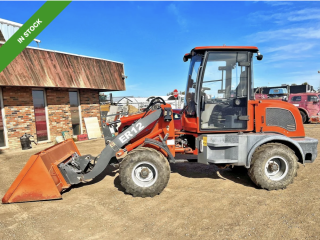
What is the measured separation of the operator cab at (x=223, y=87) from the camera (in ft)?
14.3

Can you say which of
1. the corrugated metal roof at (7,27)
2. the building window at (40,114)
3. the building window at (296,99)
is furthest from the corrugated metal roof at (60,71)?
the building window at (296,99)

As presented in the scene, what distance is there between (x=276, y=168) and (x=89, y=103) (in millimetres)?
10585

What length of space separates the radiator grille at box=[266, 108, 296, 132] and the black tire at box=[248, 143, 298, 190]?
0.51 meters

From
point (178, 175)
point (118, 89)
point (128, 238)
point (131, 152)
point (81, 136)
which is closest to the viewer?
point (128, 238)

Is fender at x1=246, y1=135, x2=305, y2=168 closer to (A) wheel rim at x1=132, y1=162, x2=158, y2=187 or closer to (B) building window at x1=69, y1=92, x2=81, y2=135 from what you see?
(A) wheel rim at x1=132, y1=162, x2=158, y2=187

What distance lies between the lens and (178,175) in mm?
5336

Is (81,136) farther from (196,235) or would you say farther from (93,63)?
(196,235)

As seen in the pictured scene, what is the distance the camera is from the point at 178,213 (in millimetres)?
3471

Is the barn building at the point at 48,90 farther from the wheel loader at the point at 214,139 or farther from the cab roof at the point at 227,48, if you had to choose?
the cab roof at the point at 227,48

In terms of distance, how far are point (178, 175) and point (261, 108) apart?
7.98 ft

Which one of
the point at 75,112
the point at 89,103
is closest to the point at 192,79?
the point at 75,112

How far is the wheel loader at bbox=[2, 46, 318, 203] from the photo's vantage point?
4082mm

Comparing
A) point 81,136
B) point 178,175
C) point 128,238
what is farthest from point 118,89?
point 128,238

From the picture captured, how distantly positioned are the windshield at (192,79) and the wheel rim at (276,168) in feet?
6.28
